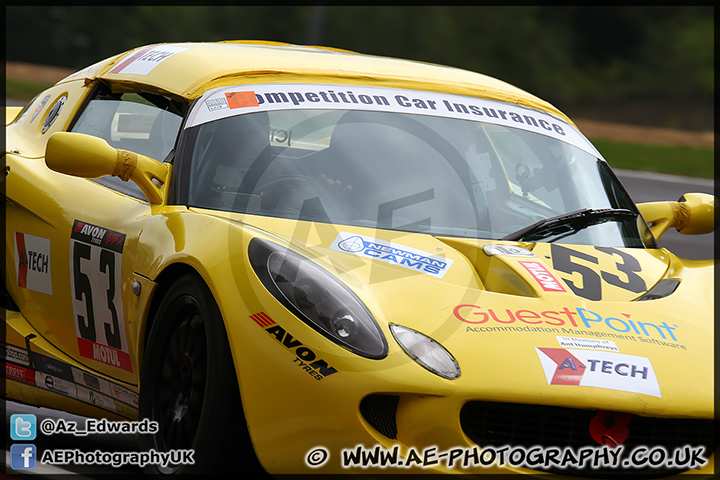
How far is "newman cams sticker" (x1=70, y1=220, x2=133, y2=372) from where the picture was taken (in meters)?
3.43

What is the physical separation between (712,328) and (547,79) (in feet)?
126

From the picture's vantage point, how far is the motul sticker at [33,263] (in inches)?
153

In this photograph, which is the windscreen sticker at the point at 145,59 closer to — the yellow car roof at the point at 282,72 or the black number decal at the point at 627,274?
the yellow car roof at the point at 282,72

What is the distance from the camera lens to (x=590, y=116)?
82.6 ft

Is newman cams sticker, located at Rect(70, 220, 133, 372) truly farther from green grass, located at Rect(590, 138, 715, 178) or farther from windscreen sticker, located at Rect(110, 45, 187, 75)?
green grass, located at Rect(590, 138, 715, 178)

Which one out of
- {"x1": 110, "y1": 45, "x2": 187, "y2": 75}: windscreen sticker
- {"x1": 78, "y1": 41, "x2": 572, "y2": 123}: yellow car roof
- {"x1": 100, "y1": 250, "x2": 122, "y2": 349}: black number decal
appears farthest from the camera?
{"x1": 110, "y1": 45, "x2": 187, "y2": 75}: windscreen sticker

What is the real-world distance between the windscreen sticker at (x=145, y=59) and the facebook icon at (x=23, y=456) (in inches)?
61.8

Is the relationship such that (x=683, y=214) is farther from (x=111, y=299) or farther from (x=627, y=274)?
(x=111, y=299)

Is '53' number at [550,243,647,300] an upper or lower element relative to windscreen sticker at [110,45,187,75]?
lower

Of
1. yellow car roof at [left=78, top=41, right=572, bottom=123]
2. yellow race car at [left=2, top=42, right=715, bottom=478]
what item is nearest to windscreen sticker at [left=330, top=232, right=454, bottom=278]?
yellow race car at [left=2, top=42, right=715, bottom=478]

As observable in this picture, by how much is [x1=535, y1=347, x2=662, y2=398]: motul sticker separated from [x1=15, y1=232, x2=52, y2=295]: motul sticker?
2.12 meters

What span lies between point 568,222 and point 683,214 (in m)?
1.01

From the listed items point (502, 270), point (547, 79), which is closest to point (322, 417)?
point (502, 270)

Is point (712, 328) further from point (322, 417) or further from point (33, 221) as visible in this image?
point (33, 221)
